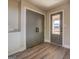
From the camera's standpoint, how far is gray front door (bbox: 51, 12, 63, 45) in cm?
422

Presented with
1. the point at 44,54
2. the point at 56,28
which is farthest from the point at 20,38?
the point at 56,28

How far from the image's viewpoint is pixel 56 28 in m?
4.48

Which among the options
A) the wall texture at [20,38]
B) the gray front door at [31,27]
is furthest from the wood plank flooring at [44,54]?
the gray front door at [31,27]

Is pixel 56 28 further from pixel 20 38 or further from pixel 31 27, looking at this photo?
pixel 20 38

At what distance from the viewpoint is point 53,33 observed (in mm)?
4707

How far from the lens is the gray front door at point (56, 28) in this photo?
166 inches

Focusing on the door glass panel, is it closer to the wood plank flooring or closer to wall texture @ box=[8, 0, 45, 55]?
the wood plank flooring

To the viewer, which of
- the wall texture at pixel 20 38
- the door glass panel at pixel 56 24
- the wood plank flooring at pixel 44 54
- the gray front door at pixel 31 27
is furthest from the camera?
the door glass panel at pixel 56 24

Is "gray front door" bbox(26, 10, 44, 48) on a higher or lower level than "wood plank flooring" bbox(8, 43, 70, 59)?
higher

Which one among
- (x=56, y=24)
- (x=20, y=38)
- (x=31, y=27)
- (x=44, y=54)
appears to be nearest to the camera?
(x=44, y=54)

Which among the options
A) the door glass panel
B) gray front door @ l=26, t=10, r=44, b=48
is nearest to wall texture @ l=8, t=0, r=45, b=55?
gray front door @ l=26, t=10, r=44, b=48

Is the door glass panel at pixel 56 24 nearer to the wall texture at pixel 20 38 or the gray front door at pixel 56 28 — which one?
the gray front door at pixel 56 28
